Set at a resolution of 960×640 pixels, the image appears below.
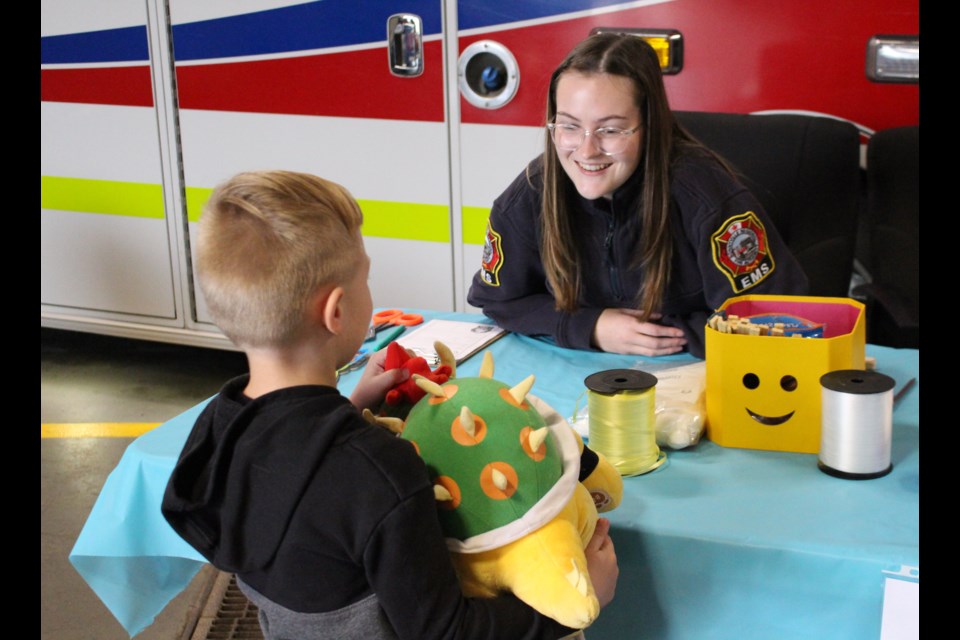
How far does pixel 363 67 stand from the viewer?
330cm

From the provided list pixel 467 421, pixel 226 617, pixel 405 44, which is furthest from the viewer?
pixel 405 44

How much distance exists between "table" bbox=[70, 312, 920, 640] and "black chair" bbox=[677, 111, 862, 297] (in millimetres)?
931

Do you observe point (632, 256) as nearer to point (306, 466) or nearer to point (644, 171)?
point (644, 171)

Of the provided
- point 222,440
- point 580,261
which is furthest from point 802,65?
point 222,440

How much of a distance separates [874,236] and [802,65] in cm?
50

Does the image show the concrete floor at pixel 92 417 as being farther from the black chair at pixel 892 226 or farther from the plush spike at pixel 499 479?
the black chair at pixel 892 226

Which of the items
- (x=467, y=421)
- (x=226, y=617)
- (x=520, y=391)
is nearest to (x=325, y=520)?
(x=467, y=421)

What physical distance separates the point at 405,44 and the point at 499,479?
2317 mm

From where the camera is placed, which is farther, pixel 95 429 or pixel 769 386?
pixel 95 429

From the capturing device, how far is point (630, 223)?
205cm

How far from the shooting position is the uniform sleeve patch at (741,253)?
6.46ft

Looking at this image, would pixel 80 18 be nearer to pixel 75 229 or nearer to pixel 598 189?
pixel 75 229

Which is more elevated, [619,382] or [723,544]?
[619,382]

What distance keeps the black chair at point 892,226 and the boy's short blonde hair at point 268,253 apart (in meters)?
1.80
